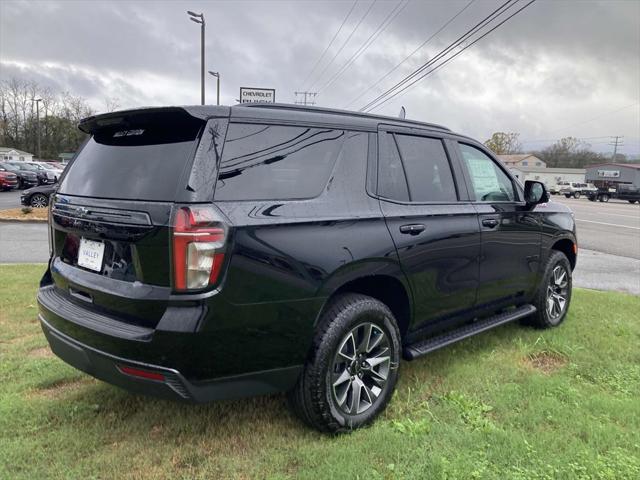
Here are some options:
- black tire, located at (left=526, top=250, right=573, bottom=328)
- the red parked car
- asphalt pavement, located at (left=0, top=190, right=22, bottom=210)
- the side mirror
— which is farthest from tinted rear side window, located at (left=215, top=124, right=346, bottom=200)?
the red parked car

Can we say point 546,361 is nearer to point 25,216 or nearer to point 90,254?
point 90,254

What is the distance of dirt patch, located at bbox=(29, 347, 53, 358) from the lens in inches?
152

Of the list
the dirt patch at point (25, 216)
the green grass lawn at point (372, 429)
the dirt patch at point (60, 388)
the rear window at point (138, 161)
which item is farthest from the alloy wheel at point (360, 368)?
the dirt patch at point (25, 216)

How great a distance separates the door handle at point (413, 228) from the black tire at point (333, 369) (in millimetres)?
489

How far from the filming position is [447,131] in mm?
3928

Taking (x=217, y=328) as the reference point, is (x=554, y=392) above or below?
below

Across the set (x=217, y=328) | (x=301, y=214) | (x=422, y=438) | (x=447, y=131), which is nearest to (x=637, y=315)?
(x=447, y=131)

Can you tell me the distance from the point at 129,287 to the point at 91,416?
1124 mm

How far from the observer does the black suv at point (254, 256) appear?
2.28 meters

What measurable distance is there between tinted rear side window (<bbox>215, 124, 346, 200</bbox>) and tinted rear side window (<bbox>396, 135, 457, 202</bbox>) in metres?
0.66

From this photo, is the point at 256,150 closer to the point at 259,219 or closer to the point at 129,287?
the point at 259,219

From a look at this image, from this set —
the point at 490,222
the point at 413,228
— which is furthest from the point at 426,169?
the point at 490,222

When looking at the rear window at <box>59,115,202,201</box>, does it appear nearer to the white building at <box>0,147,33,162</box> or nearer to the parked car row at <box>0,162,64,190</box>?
the parked car row at <box>0,162,64,190</box>

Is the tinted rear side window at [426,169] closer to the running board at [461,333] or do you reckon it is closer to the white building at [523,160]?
the running board at [461,333]
